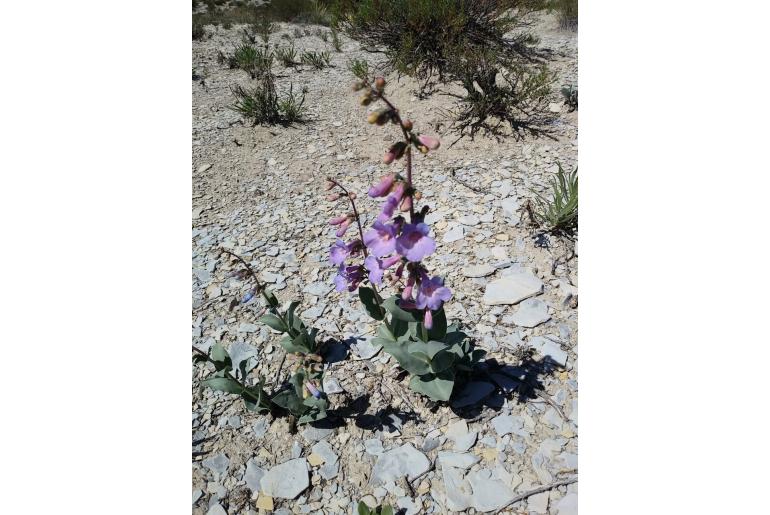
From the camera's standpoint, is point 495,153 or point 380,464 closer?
point 380,464

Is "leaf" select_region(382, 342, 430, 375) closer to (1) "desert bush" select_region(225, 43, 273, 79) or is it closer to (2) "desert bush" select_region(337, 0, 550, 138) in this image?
(2) "desert bush" select_region(337, 0, 550, 138)

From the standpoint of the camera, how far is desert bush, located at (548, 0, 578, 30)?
8047mm

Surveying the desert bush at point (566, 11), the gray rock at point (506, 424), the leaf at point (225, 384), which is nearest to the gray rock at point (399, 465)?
the gray rock at point (506, 424)

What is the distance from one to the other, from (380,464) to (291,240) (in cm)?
206

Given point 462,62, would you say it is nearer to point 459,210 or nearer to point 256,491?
point 459,210

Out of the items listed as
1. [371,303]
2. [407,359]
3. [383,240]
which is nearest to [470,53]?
[371,303]

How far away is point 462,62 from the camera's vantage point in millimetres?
5887

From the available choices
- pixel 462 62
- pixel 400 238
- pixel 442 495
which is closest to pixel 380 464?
pixel 442 495

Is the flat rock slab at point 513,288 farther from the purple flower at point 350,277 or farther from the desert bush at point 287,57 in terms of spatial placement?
the desert bush at point 287,57

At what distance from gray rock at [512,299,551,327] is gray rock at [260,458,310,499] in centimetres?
148

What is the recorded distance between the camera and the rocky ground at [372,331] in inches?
85.6

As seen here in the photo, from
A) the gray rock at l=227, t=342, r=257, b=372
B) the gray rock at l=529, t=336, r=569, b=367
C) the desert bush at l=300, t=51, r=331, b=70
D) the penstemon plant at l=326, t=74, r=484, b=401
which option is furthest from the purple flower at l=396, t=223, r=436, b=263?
the desert bush at l=300, t=51, r=331, b=70

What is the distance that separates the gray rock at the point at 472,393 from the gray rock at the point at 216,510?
3.94 feet

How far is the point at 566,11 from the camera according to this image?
8.25m
